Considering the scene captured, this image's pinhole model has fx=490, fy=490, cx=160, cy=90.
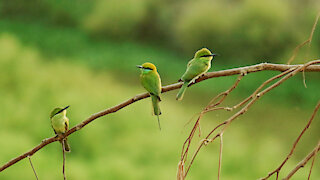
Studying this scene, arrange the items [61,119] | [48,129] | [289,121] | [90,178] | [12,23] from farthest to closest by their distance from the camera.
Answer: [12,23] → [289,121] → [48,129] → [90,178] → [61,119]

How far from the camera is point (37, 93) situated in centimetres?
295

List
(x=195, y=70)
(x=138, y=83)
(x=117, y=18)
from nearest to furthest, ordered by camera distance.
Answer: (x=195, y=70), (x=138, y=83), (x=117, y=18)

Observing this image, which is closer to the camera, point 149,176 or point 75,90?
point 149,176

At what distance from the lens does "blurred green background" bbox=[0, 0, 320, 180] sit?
8.42ft

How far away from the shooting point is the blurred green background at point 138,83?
8.42 ft

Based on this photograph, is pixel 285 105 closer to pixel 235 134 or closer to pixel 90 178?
pixel 235 134

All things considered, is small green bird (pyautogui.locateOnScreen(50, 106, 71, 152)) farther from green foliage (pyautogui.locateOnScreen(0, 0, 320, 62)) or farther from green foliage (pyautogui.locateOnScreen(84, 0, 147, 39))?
green foliage (pyautogui.locateOnScreen(84, 0, 147, 39))

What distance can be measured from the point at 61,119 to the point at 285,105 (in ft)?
11.1

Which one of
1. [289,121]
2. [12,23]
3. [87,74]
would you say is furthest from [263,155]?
[12,23]

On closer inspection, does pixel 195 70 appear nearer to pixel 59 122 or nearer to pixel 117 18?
pixel 59 122

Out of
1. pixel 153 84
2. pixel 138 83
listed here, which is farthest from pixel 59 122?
pixel 138 83

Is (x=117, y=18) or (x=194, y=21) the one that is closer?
(x=194, y=21)

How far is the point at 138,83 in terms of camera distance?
3.88m

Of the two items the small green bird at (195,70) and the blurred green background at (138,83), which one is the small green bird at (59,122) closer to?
the small green bird at (195,70)
